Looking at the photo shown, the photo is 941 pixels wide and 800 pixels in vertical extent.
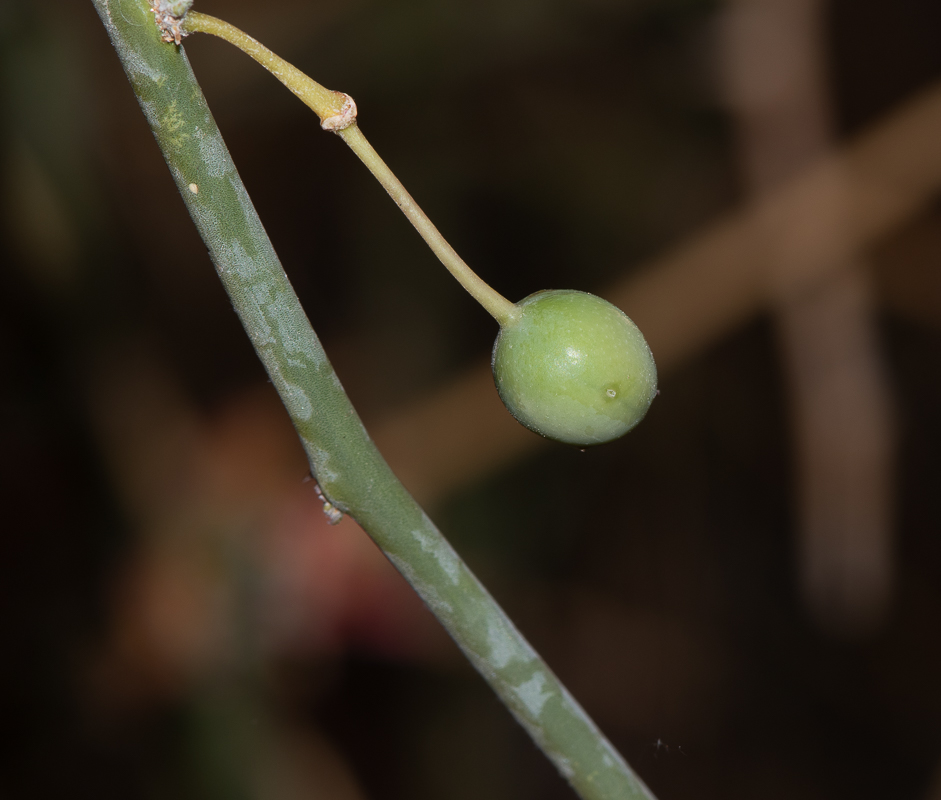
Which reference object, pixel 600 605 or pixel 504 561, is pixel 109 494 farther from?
pixel 600 605

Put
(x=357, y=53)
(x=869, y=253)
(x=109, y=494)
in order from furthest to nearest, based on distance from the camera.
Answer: (x=869, y=253)
(x=357, y=53)
(x=109, y=494)

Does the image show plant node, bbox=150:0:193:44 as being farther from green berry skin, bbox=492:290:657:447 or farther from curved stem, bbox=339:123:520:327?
green berry skin, bbox=492:290:657:447

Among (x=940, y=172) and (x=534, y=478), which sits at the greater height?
(x=534, y=478)

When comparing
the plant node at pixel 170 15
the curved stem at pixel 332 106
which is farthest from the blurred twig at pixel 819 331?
the plant node at pixel 170 15

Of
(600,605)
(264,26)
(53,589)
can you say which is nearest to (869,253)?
(600,605)

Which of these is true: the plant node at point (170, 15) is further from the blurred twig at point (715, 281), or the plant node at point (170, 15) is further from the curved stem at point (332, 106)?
the blurred twig at point (715, 281)

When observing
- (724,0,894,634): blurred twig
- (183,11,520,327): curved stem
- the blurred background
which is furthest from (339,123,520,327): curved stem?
(724,0,894,634): blurred twig

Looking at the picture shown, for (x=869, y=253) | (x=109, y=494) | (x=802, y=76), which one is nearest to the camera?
(x=109, y=494)
